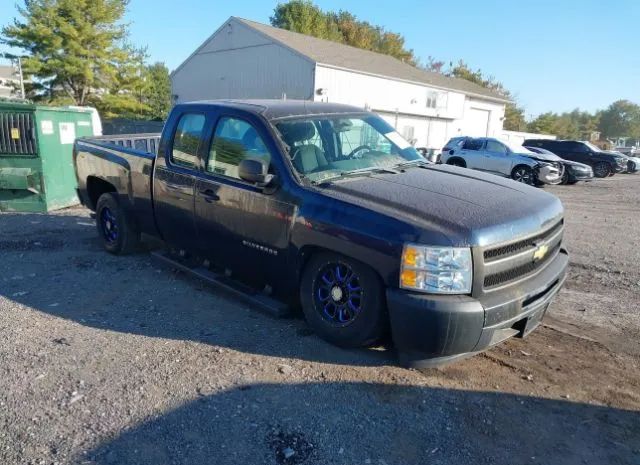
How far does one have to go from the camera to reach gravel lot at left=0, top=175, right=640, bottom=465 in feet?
9.09

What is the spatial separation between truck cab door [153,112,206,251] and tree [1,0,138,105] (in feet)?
85.8

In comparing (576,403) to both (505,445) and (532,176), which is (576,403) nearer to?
(505,445)

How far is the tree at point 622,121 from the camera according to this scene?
10044 cm

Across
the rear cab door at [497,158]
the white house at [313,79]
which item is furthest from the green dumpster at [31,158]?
the white house at [313,79]

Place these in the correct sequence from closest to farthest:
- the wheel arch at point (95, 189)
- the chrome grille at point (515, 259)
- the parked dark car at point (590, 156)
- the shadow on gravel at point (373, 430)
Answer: the shadow on gravel at point (373, 430) < the chrome grille at point (515, 259) < the wheel arch at point (95, 189) < the parked dark car at point (590, 156)

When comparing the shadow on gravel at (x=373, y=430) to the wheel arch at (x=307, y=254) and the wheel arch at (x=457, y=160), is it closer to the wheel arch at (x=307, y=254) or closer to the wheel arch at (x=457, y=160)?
the wheel arch at (x=307, y=254)

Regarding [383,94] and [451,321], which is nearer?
[451,321]

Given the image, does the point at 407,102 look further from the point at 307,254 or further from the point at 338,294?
the point at 338,294

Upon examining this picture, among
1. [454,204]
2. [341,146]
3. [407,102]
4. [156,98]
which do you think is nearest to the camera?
[454,204]

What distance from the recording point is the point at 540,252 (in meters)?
3.61

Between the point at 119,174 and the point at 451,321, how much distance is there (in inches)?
168

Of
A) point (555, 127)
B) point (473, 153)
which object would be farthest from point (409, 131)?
point (555, 127)

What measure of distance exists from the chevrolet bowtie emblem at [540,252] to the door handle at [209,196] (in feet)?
8.61

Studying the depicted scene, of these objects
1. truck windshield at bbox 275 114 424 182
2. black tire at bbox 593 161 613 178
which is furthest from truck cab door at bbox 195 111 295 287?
black tire at bbox 593 161 613 178
